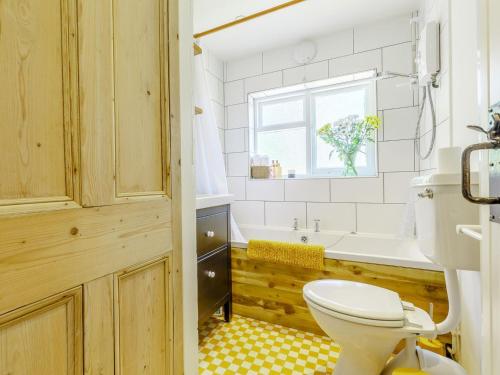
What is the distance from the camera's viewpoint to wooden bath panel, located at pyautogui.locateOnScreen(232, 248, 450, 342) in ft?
4.41

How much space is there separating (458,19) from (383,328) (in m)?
1.42

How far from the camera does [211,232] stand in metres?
1.57

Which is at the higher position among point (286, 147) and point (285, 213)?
point (286, 147)

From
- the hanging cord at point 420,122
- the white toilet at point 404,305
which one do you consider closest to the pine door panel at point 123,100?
the white toilet at point 404,305

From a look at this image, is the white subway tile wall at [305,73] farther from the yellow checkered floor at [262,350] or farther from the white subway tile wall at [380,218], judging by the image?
the yellow checkered floor at [262,350]

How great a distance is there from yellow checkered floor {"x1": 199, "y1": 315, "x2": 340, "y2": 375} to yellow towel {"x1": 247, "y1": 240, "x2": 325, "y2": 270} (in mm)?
459

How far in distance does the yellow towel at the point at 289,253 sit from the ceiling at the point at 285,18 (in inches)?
68.5

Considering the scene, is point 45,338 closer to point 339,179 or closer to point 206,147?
point 206,147

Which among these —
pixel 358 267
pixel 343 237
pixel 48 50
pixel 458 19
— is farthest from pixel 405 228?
pixel 48 50

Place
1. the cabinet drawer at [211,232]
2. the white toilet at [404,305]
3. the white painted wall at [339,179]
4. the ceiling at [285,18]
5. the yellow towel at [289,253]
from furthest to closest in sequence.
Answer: the white painted wall at [339,179] < the ceiling at [285,18] < the yellow towel at [289,253] < the cabinet drawer at [211,232] < the white toilet at [404,305]

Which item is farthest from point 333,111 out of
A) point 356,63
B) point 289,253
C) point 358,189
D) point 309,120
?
point 289,253

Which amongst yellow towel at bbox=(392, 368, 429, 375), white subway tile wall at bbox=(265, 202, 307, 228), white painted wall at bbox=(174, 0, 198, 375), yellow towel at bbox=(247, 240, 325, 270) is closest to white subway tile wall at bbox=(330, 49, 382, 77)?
white subway tile wall at bbox=(265, 202, 307, 228)

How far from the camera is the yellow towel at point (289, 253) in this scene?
5.23 feet

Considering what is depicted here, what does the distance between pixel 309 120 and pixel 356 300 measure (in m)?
1.83
